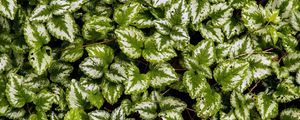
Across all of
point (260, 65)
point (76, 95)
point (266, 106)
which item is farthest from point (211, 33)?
point (76, 95)

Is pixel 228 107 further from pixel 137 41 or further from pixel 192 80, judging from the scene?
pixel 137 41

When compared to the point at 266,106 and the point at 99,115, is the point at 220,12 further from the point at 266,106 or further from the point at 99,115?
the point at 99,115

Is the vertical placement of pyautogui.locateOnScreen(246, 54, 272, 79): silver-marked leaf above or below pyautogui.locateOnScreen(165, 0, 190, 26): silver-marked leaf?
below

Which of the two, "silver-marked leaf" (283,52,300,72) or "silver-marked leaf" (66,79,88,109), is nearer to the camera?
"silver-marked leaf" (66,79,88,109)

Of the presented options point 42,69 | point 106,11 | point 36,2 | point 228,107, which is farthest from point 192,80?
point 36,2

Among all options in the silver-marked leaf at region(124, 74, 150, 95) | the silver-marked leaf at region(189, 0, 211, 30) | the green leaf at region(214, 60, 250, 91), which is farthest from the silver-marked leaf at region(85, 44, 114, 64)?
the green leaf at region(214, 60, 250, 91)

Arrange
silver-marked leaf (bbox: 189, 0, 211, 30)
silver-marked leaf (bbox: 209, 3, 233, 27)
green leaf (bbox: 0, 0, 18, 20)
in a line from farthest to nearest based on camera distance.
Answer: silver-marked leaf (bbox: 209, 3, 233, 27) < silver-marked leaf (bbox: 189, 0, 211, 30) < green leaf (bbox: 0, 0, 18, 20)

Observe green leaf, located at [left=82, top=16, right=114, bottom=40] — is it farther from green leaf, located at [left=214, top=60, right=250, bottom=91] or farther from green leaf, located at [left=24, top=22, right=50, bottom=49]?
green leaf, located at [left=214, top=60, right=250, bottom=91]
